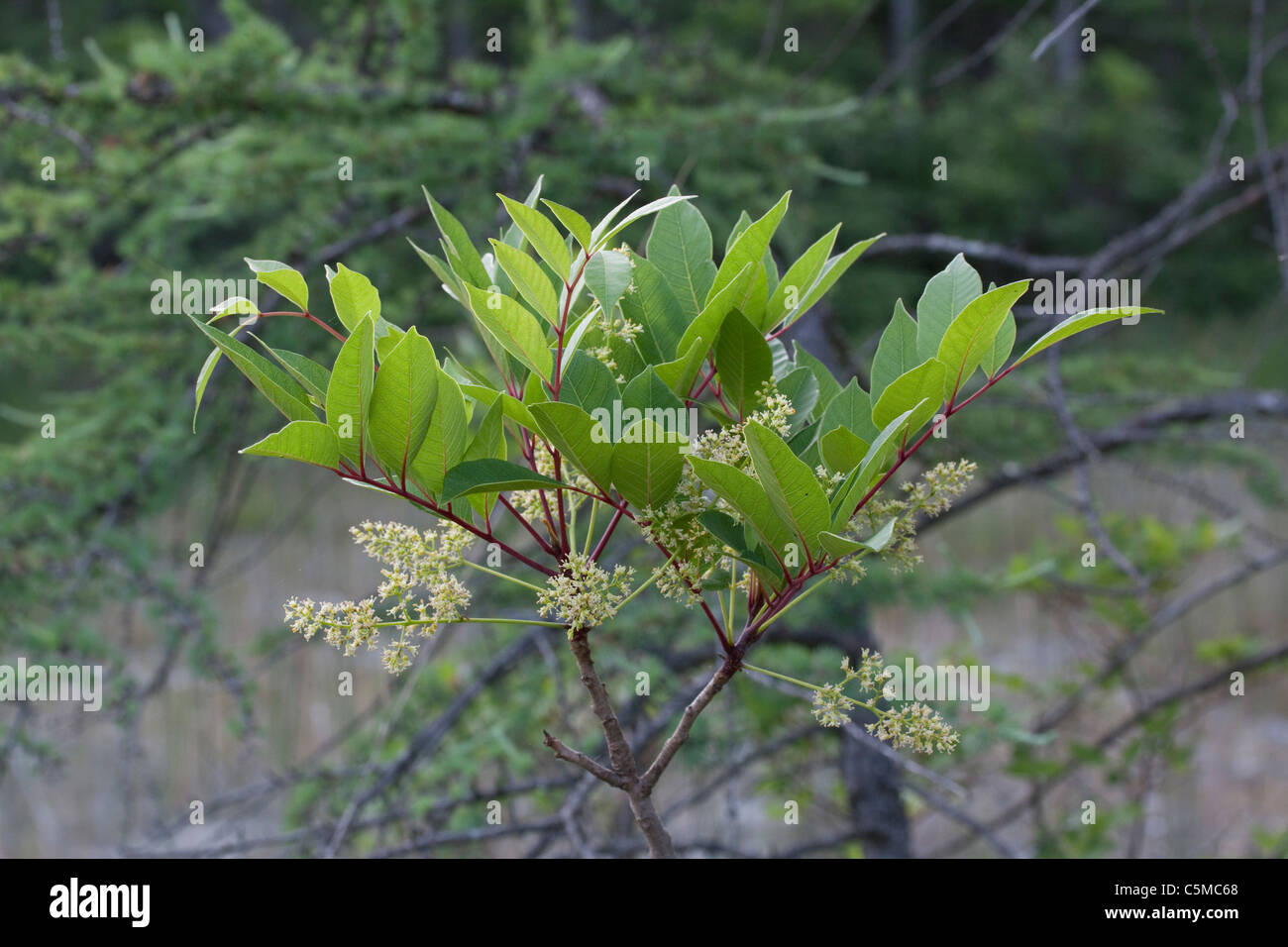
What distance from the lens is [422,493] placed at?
478mm

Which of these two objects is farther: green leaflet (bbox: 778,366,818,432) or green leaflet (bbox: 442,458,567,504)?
green leaflet (bbox: 778,366,818,432)

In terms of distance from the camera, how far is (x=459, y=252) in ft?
1.70

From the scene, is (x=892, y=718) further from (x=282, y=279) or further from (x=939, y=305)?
(x=282, y=279)

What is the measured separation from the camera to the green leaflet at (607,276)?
17.5 inches

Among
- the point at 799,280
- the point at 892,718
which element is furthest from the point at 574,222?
the point at 892,718

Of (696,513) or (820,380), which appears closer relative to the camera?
(696,513)

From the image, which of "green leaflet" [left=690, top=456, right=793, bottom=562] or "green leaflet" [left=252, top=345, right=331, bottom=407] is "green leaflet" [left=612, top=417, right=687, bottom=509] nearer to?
"green leaflet" [left=690, top=456, right=793, bottom=562]

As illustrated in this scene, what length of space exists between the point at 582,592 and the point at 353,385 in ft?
0.41

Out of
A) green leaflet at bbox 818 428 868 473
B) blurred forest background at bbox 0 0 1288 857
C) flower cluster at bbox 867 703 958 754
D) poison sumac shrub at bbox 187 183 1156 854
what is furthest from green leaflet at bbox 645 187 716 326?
blurred forest background at bbox 0 0 1288 857

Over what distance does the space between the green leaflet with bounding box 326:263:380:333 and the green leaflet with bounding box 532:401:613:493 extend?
9 centimetres

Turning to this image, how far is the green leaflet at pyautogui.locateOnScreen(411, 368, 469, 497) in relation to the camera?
0.44 m

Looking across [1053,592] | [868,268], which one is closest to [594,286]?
[1053,592]

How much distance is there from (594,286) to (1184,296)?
8.98 metres

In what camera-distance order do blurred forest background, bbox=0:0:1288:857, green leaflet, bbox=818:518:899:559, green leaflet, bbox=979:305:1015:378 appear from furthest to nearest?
1. blurred forest background, bbox=0:0:1288:857
2. green leaflet, bbox=979:305:1015:378
3. green leaflet, bbox=818:518:899:559
